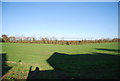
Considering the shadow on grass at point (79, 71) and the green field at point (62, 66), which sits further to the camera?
the green field at point (62, 66)

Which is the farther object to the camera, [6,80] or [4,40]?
[4,40]

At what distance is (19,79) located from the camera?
4188mm

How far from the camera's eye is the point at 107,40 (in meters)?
40.6

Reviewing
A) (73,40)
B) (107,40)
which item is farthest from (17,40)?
(107,40)

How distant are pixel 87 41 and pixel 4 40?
30.6 metres

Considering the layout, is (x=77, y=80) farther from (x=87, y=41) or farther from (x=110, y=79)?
(x=87, y=41)

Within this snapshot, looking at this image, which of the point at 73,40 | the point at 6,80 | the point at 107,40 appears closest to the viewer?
the point at 6,80

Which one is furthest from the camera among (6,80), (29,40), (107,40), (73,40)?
(107,40)

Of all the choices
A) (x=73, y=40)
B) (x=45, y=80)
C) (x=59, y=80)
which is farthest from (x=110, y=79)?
(x=73, y=40)

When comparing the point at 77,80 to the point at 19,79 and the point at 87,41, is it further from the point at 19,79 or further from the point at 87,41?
the point at 87,41

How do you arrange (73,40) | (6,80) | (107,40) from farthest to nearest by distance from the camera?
(107,40) → (73,40) → (6,80)

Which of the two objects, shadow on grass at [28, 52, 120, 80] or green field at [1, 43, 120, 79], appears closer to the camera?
shadow on grass at [28, 52, 120, 80]

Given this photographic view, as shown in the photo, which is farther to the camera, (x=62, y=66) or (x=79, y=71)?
(x=62, y=66)

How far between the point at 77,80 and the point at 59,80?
74cm
